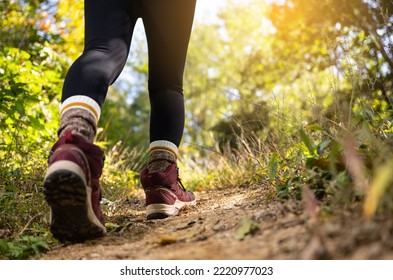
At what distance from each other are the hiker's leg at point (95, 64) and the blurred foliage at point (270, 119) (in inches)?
17.2

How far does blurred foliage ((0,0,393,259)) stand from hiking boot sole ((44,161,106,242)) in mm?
125

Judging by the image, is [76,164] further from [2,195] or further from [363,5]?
[363,5]

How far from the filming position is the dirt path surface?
816 millimetres

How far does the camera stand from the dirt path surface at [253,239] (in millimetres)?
816

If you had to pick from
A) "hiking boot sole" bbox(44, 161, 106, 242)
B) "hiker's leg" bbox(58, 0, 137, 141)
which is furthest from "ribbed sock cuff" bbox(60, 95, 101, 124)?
"hiking boot sole" bbox(44, 161, 106, 242)


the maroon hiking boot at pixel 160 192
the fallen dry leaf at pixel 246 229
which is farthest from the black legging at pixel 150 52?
the fallen dry leaf at pixel 246 229

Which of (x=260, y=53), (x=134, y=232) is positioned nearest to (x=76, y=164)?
(x=134, y=232)

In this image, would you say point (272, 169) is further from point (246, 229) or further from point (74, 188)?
point (74, 188)

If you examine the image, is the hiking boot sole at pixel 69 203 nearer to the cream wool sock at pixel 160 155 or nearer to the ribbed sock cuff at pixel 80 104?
the ribbed sock cuff at pixel 80 104

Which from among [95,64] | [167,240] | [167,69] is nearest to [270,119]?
[167,69]

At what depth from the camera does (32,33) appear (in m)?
3.97

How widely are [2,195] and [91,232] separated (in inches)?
31.5

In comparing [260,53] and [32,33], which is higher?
[260,53]

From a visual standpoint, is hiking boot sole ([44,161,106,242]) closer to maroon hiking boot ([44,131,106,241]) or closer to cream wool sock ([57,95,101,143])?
maroon hiking boot ([44,131,106,241])
